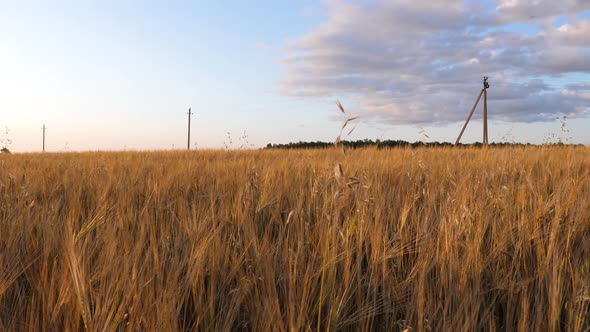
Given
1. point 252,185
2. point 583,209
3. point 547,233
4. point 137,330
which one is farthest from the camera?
point 252,185

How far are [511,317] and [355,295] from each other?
0.43 m

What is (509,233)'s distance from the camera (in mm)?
1639

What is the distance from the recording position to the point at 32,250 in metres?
1.56

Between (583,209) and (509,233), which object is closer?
(509,233)

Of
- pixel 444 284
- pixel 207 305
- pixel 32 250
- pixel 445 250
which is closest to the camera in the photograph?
pixel 207 305

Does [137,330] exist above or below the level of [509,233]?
below

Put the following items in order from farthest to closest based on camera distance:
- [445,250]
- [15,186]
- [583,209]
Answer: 1. [15,186]
2. [583,209]
3. [445,250]

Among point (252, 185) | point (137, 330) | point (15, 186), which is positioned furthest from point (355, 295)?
point (15, 186)

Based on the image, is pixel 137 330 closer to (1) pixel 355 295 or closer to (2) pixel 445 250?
(1) pixel 355 295

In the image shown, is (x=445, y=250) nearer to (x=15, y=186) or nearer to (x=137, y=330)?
(x=137, y=330)

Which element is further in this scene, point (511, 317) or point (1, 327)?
point (511, 317)

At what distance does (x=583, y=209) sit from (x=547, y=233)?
1.33ft

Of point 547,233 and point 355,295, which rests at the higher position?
point 547,233

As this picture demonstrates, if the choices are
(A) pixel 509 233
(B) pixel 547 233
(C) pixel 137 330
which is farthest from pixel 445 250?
(C) pixel 137 330
